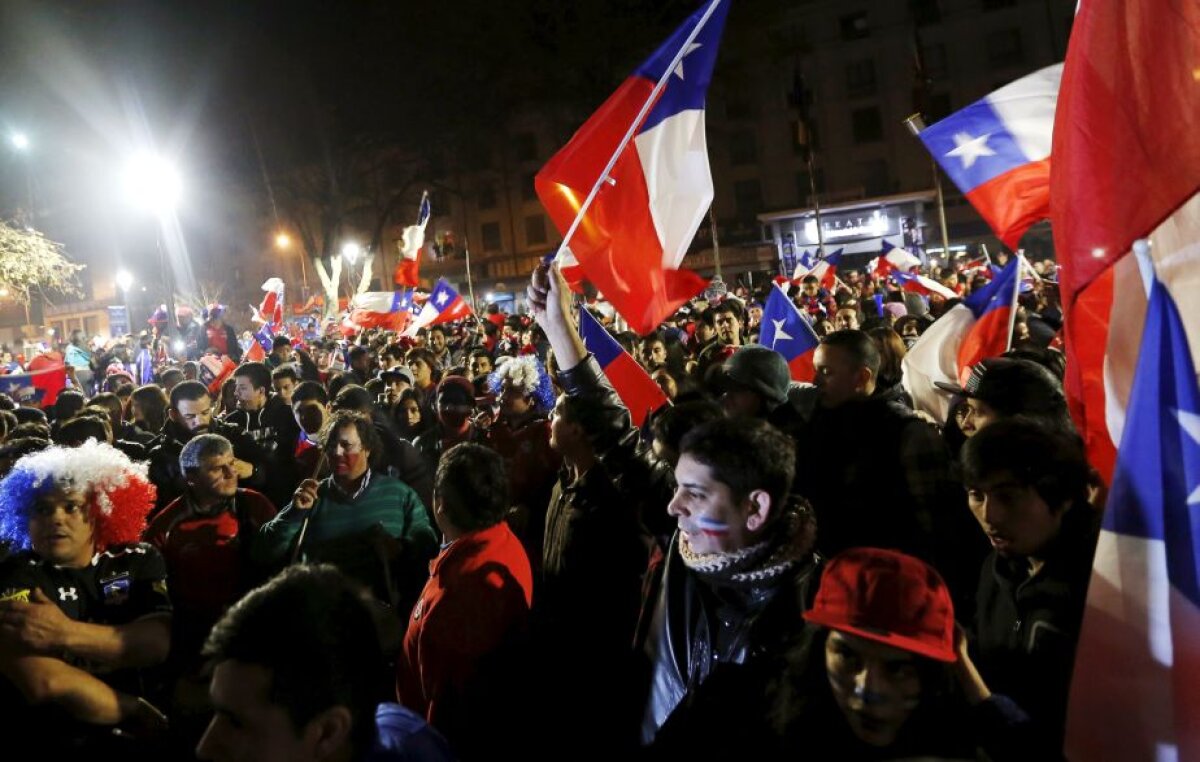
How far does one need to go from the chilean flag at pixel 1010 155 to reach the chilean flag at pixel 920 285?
7697 mm

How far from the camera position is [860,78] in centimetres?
5291

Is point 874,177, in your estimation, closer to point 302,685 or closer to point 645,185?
point 645,185

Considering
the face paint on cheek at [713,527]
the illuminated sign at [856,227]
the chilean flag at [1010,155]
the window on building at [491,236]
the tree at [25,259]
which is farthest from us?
the window on building at [491,236]

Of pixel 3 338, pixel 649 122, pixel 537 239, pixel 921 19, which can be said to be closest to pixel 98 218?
pixel 3 338

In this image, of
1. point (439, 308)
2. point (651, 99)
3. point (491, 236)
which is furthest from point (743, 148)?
point (651, 99)

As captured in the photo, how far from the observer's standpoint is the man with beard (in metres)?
5.54

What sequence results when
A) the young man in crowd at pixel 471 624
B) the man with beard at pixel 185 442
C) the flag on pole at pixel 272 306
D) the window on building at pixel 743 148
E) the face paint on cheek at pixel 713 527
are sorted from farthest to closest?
the window on building at pixel 743 148, the flag on pole at pixel 272 306, the man with beard at pixel 185 442, the young man in crowd at pixel 471 624, the face paint on cheek at pixel 713 527

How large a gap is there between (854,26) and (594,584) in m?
57.2

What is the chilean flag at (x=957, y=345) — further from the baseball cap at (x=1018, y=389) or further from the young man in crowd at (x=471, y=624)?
the young man in crowd at (x=471, y=624)

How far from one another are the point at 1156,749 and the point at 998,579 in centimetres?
67

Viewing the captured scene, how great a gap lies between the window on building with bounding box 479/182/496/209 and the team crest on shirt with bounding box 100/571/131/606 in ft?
188

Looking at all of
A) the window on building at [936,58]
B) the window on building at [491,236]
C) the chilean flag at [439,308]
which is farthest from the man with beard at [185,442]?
the window on building at [936,58]

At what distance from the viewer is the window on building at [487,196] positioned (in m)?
58.3

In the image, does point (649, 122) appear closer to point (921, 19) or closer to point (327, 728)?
point (327, 728)
